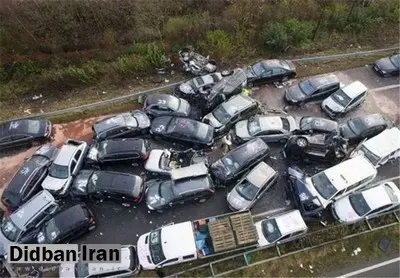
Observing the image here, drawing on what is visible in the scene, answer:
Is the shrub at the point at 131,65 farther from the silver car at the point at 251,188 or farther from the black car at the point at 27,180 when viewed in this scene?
the silver car at the point at 251,188

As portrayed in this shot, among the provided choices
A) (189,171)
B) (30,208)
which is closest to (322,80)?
(189,171)

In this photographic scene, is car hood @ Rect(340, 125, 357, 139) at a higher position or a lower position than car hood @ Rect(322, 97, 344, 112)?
lower

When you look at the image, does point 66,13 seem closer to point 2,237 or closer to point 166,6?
point 166,6

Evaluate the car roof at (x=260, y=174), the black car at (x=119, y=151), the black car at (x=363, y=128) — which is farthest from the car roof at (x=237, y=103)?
the black car at (x=363, y=128)

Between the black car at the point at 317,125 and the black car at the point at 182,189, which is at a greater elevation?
the black car at the point at 317,125

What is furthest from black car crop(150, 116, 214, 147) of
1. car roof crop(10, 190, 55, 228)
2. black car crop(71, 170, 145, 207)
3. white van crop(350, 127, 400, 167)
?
white van crop(350, 127, 400, 167)

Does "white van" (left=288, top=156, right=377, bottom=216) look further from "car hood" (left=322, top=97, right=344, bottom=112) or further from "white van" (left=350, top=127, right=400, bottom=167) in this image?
"car hood" (left=322, top=97, right=344, bottom=112)
